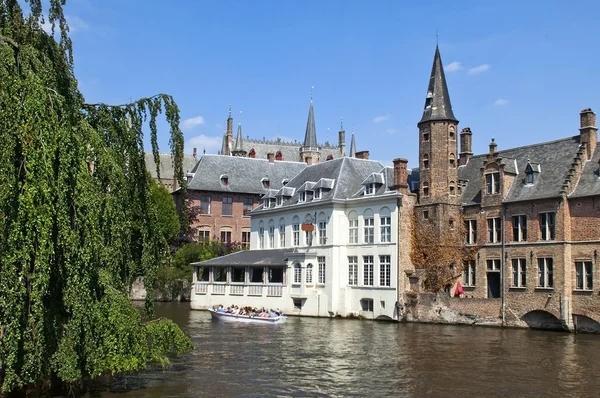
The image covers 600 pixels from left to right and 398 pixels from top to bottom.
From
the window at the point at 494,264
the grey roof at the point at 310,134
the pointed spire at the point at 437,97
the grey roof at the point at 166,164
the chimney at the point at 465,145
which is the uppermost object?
the grey roof at the point at 310,134

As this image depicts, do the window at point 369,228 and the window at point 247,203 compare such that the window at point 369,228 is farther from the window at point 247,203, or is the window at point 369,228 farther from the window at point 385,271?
the window at point 247,203

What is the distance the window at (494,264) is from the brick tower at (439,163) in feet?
11.0

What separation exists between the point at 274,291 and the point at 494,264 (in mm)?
15770

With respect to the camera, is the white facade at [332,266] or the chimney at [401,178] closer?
the chimney at [401,178]

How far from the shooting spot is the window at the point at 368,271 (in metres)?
44.0

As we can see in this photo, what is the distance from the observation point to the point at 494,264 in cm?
4097

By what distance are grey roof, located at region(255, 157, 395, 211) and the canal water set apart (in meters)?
12.0

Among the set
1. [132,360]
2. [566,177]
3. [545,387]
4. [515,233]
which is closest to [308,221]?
[515,233]

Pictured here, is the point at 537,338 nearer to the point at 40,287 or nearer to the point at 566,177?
the point at 566,177

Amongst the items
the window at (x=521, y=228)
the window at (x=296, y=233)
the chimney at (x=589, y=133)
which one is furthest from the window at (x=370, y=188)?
the chimney at (x=589, y=133)

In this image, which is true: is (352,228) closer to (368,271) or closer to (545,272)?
(368,271)

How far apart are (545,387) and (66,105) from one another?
16.3m

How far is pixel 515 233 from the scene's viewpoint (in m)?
39.9

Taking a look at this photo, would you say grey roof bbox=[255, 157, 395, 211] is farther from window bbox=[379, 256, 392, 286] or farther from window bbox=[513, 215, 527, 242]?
window bbox=[513, 215, 527, 242]
